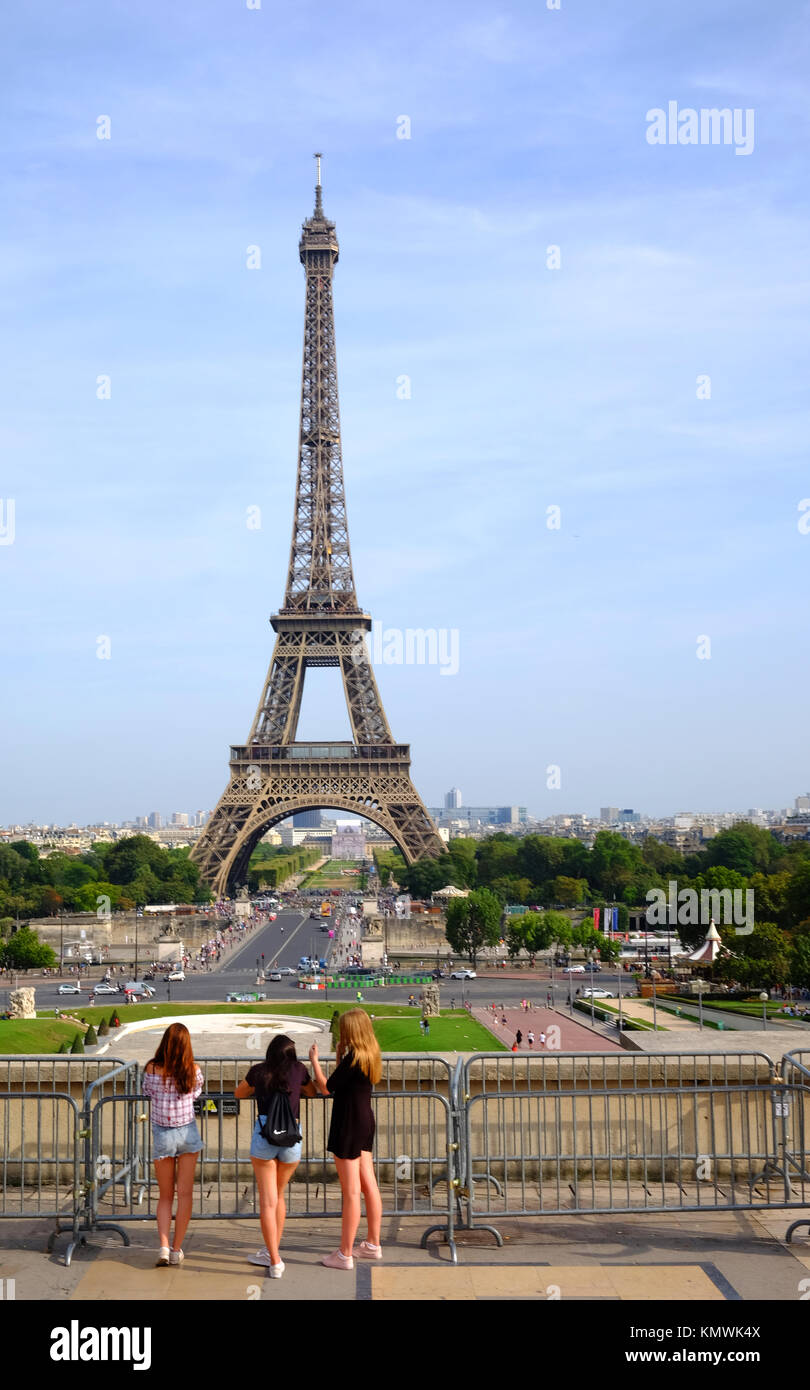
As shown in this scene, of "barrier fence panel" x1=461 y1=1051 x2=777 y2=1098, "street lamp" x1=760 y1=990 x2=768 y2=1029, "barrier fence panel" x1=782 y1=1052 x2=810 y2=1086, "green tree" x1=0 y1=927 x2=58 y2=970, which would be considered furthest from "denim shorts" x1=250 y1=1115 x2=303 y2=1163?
"green tree" x1=0 y1=927 x2=58 y2=970

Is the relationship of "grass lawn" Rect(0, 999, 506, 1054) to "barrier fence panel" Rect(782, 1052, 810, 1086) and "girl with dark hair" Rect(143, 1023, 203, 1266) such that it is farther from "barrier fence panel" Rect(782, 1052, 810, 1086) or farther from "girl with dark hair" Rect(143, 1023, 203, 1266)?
"girl with dark hair" Rect(143, 1023, 203, 1266)

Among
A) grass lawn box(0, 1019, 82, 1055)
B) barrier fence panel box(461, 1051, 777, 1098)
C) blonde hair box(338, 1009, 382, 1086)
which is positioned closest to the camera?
blonde hair box(338, 1009, 382, 1086)

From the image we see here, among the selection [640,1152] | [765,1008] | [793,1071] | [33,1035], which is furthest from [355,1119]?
[765,1008]

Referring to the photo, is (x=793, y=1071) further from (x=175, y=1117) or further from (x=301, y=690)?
(x=301, y=690)

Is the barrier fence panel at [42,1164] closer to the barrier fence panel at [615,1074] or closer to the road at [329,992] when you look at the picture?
the barrier fence panel at [615,1074]

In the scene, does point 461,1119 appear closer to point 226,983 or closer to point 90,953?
point 226,983
